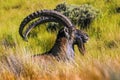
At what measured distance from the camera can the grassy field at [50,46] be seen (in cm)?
440

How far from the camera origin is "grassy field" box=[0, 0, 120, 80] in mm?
4402

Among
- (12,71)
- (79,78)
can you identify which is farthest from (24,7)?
(79,78)

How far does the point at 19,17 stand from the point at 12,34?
2.72 m

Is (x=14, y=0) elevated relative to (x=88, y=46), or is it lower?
elevated

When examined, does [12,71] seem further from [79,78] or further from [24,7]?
[24,7]

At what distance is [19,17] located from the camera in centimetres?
1438

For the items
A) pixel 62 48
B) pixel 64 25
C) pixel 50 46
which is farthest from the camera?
pixel 50 46

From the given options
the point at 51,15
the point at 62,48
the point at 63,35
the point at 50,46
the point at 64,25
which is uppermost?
the point at 51,15

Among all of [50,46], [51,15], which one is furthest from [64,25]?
[50,46]

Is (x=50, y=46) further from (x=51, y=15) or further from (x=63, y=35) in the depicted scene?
(x=51, y=15)

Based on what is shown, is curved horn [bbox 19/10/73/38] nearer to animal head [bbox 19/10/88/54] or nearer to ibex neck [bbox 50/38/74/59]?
animal head [bbox 19/10/88/54]

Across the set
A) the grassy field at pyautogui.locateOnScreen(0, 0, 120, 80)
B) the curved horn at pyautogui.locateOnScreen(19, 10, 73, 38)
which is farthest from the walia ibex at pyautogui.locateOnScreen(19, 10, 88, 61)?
the grassy field at pyautogui.locateOnScreen(0, 0, 120, 80)

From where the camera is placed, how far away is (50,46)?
34.3 feet

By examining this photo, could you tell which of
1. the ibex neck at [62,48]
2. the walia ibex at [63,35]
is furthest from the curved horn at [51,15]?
the ibex neck at [62,48]
